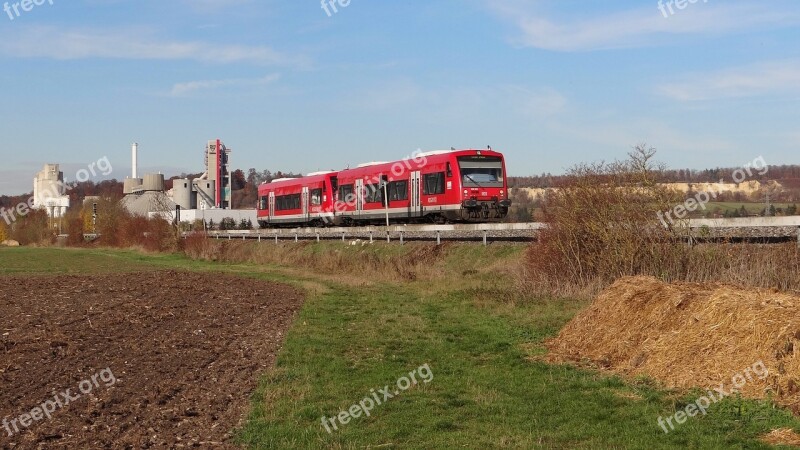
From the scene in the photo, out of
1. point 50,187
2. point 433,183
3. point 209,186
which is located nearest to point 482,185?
point 433,183

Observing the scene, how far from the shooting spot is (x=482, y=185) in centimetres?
3822

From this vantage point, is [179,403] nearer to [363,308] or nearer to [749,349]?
[749,349]

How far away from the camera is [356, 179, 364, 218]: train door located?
Answer: 47987mm

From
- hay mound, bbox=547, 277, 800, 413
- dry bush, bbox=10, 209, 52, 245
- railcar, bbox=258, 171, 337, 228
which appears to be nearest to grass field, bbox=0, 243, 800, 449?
hay mound, bbox=547, 277, 800, 413

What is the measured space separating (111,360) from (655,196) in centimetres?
1265

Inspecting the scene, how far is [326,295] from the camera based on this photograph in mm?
24953

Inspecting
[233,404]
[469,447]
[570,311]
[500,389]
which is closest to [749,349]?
[500,389]

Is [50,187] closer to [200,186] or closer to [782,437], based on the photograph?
[200,186]

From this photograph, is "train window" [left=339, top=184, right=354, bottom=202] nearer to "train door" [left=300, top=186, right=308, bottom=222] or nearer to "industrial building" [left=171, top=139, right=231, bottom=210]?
"train door" [left=300, top=186, right=308, bottom=222]

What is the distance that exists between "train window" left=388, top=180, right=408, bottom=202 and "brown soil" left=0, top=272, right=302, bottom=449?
1855 cm

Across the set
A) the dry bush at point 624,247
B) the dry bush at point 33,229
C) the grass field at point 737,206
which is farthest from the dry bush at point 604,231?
the dry bush at point 33,229

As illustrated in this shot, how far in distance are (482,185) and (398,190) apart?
6.33m

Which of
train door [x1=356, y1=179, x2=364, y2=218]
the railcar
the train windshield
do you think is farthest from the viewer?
the railcar

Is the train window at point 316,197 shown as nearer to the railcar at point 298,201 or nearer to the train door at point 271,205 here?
the railcar at point 298,201
